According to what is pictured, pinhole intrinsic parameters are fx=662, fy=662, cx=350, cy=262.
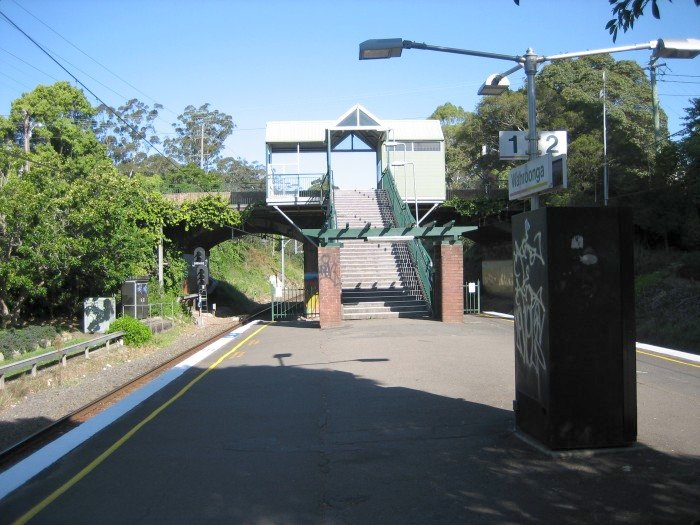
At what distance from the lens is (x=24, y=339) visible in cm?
2283

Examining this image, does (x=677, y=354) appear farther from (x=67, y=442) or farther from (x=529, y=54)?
(x=67, y=442)

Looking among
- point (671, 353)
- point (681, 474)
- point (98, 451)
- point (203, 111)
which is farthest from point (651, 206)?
point (203, 111)

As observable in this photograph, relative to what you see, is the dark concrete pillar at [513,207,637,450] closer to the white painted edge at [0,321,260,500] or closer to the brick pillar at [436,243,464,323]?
the white painted edge at [0,321,260,500]

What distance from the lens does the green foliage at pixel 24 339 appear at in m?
21.6

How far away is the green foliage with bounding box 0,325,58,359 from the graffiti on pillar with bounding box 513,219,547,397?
19.1 m

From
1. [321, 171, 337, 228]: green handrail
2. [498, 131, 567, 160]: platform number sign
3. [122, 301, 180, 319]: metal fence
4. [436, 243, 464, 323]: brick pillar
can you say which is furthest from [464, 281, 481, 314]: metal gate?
[498, 131, 567, 160]: platform number sign

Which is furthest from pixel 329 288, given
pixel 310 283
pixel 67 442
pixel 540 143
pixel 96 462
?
pixel 96 462

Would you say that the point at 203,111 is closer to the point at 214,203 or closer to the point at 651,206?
the point at 214,203

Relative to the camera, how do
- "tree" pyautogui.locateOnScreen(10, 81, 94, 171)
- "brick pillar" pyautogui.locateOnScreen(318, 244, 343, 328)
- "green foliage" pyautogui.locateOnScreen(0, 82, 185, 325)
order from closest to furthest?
"brick pillar" pyautogui.locateOnScreen(318, 244, 343, 328)
"green foliage" pyautogui.locateOnScreen(0, 82, 185, 325)
"tree" pyautogui.locateOnScreen(10, 81, 94, 171)

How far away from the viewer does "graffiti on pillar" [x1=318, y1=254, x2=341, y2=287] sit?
21.0m

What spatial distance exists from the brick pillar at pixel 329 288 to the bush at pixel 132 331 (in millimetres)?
6184

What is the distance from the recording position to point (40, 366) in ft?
61.8

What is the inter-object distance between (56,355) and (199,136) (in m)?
57.9

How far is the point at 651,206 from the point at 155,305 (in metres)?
20.8
